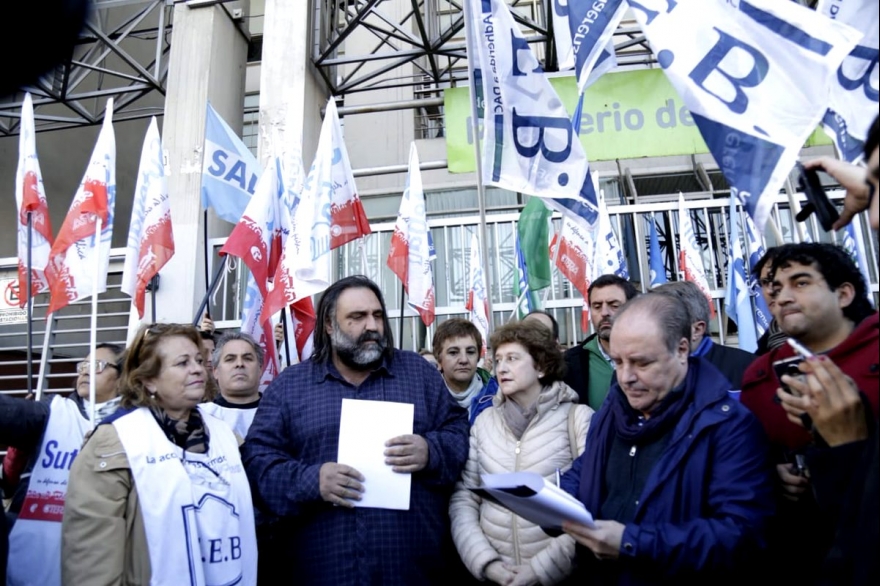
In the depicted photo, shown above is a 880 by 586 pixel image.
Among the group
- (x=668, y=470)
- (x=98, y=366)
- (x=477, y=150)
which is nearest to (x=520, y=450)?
(x=668, y=470)

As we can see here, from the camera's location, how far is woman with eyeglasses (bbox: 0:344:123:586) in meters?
3.08

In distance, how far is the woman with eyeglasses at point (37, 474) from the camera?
3.08 metres

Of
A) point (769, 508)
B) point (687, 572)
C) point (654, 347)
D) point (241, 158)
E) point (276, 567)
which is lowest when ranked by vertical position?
point (276, 567)

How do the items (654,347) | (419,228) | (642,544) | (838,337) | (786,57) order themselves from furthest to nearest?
(419,228)
(786,57)
(838,337)
(654,347)
(642,544)

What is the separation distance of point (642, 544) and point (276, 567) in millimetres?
1887

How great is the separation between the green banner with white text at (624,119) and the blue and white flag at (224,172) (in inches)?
104

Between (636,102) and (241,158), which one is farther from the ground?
(636,102)

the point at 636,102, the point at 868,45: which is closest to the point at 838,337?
the point at 868,45

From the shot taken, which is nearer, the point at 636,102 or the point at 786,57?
the point at 786,57

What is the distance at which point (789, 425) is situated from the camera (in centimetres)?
242

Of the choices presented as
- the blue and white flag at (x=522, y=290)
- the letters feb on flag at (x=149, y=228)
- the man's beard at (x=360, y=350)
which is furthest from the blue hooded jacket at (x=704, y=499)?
the blue and white flag at (x=522, y=290)

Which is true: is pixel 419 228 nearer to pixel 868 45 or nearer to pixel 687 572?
pixel 868 45

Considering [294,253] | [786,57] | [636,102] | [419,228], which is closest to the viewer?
[786,57]

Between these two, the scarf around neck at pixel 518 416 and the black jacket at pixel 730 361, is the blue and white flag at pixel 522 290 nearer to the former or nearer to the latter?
the black jacket at pixel 730 361
